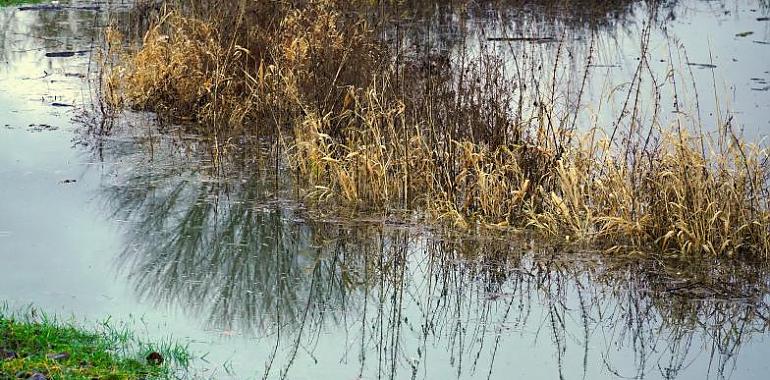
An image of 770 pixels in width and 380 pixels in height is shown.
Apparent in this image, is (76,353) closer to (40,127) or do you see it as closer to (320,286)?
(320,286)

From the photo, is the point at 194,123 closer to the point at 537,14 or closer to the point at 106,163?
the point at 106,163

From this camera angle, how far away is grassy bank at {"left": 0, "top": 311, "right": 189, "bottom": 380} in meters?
4.29

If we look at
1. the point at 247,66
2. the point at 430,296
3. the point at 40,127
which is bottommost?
the point at 430,296

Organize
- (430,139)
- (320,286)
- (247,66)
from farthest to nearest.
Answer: (247,66), (430,139), (320,286)

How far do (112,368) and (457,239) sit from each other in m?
2.74

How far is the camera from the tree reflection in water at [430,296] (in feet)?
16.3

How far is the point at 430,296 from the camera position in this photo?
5723mm

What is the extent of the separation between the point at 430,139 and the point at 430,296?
196cm

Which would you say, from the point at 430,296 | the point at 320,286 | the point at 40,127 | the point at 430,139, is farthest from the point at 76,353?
the point at 40,127

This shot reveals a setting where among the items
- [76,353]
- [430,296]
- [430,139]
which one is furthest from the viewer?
[430,139]

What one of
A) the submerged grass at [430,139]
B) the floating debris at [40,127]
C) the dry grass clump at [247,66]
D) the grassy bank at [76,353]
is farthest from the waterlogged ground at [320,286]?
the dry grass clump at [247,66]

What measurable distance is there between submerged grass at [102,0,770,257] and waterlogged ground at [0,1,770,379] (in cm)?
30

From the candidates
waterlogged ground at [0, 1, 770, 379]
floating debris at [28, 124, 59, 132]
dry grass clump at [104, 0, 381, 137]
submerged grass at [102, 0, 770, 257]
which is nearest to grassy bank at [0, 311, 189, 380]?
waterlogged ground at [0, 1, 770, 379]

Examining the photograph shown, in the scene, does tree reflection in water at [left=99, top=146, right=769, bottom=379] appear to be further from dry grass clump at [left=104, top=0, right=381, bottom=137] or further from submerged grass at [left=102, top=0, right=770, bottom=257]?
dry grass clump at [left=104, top=0, right=381, bottom=137]
